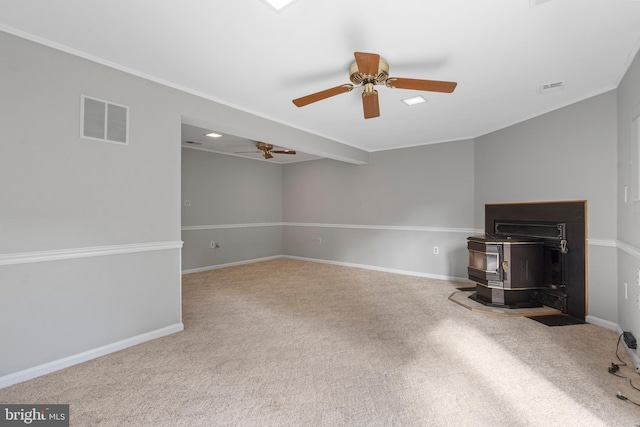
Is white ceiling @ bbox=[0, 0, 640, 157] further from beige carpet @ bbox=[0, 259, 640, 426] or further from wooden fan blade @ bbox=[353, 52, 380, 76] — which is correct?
beige carpet @ bbox=[0, 259, 640, 426]

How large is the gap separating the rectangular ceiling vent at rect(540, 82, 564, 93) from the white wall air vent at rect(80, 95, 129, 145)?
3.91 meters

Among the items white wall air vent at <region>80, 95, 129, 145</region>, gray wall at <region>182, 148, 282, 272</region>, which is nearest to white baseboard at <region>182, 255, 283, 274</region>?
gray wall at <region>182, 148, 282, 272</region>

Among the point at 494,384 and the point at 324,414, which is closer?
the point at 324,414

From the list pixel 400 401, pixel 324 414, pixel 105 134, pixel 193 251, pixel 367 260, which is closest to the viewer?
pixel 324 414

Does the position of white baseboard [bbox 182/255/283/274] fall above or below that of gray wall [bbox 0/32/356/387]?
below

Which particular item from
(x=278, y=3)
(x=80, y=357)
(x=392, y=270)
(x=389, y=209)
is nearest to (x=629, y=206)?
(x=278, y=3)

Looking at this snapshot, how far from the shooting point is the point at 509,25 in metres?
1.91

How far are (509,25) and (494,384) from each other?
7.89 feet

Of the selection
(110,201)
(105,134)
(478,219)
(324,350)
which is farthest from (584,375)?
(105,134)

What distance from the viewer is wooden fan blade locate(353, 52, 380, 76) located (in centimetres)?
199

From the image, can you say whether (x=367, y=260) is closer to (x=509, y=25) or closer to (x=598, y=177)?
(x=598, y=177)

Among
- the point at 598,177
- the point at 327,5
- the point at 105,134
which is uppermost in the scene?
the point at 327,5

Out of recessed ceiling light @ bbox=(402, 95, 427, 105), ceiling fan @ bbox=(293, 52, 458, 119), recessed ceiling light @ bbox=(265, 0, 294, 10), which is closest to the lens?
recessed ceiling light @ bbox=(265, 0, 294, 10)

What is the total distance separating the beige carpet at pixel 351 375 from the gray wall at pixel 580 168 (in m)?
0.66
